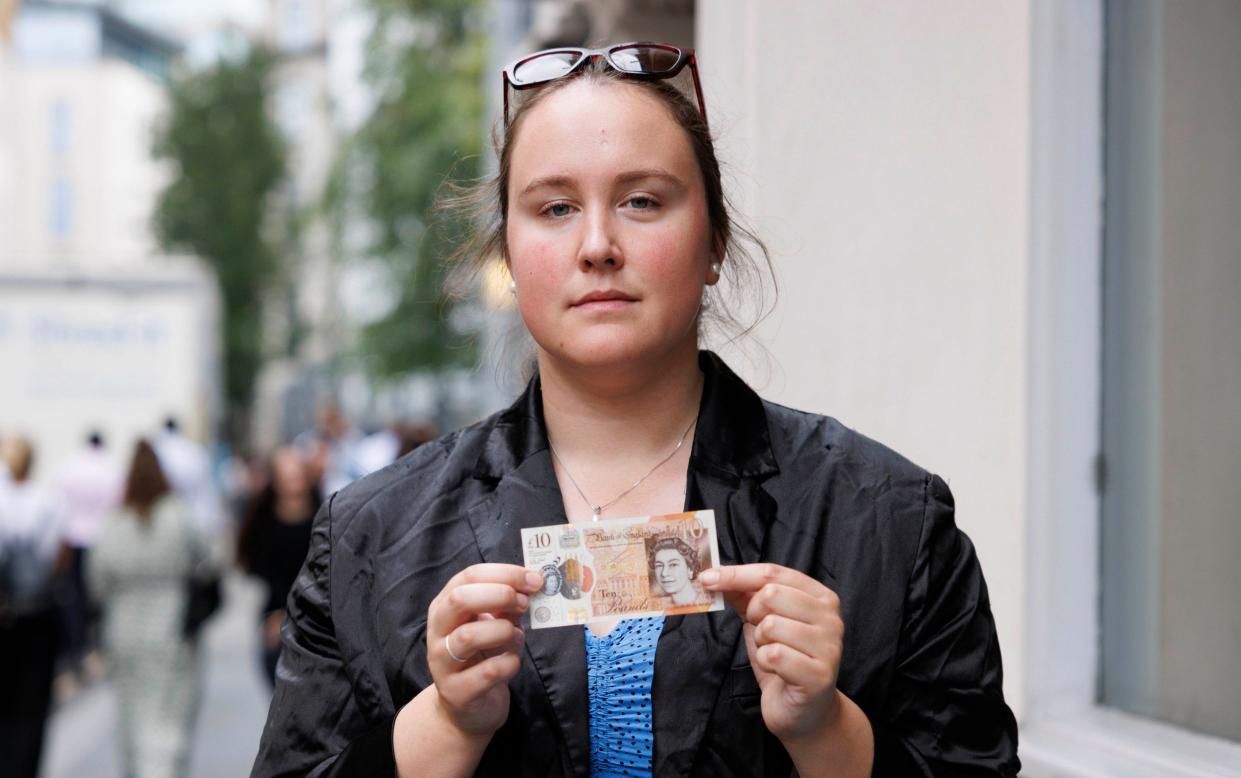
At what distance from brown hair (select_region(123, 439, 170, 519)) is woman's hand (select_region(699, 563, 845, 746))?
6.64 metres

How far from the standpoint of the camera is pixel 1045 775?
3465mm

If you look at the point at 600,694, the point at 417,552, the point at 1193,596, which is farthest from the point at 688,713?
the point at 1193,596

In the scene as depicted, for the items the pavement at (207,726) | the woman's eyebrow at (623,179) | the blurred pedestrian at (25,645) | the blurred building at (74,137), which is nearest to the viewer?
the woman's eyebrow at (623,179)

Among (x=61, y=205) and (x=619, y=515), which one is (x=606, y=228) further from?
(x=61, y=205)

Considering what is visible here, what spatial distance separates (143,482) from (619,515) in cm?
637

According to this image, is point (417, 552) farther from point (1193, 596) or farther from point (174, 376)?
point (174, 376)

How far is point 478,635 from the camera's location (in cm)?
179

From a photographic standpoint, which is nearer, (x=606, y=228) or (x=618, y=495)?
(x=606, y=228)

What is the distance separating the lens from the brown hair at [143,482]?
26.0 ft

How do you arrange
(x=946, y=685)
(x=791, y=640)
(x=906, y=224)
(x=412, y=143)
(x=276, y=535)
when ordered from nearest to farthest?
(x=791, y=640)
(x=946, y=685)
(x=906, y=224)
(x=276, y=535)
(x=412, y=143)

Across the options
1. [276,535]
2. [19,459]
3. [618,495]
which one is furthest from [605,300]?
[19,459]

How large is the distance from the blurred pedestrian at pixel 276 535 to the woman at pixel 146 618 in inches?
17.7

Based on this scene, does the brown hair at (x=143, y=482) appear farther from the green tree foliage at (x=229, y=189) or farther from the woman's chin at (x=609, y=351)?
the green tree foliage at (x=229, y=189)

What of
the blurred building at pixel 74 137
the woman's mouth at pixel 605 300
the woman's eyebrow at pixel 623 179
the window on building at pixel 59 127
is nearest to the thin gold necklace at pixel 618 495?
the woman's mouth at pixel 605 300
